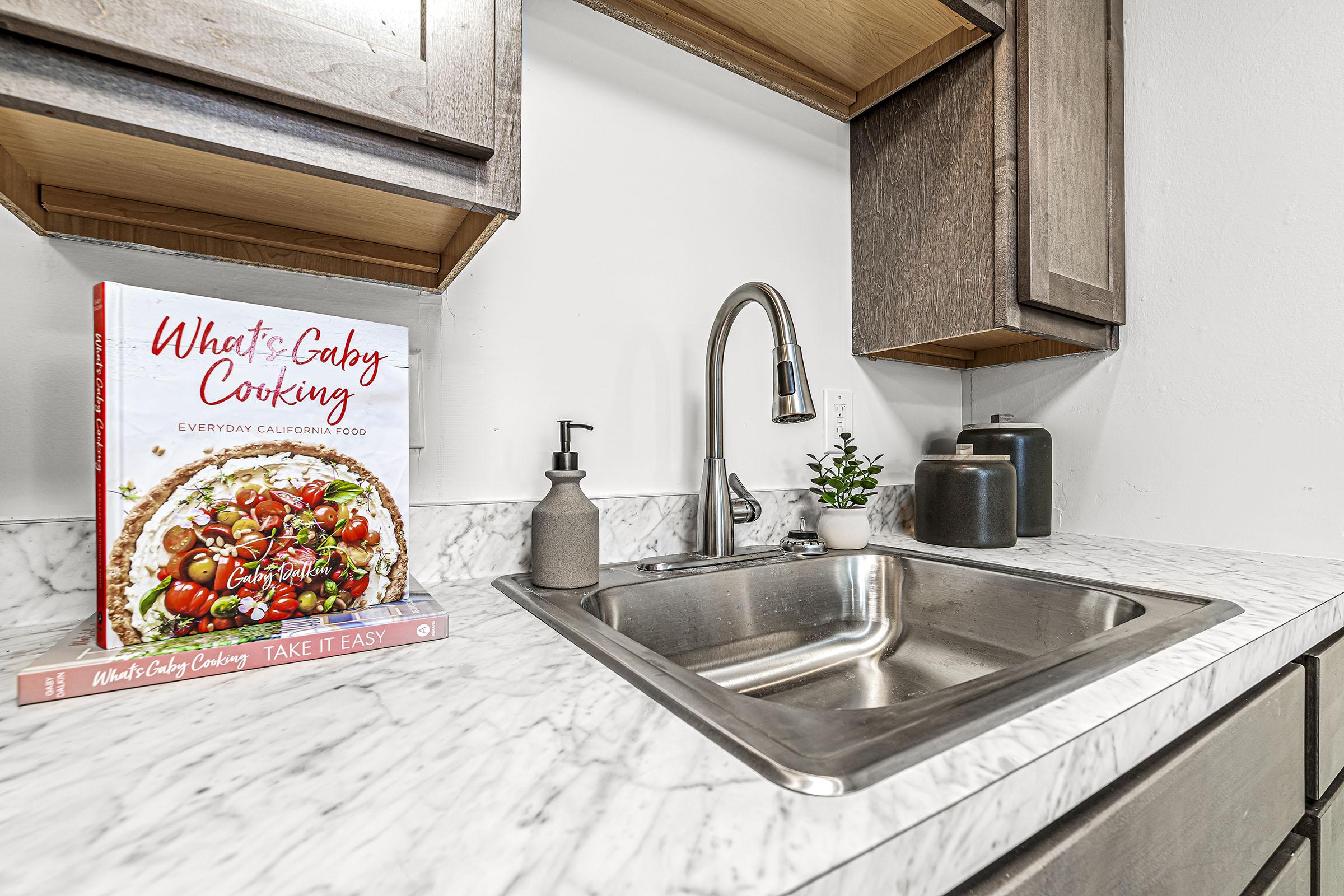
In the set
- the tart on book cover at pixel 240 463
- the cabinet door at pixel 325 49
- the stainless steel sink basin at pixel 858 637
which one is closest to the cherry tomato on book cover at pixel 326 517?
the tart on book cover at pixel 240 463

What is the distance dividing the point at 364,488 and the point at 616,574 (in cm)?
39

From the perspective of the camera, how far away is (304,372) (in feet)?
2.02

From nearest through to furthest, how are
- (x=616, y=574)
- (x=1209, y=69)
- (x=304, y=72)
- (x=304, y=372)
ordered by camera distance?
1. (x=304, y=72)
2. (x=304, y=372)
3. (x=616, y=574)
4. (x=1209, y=69)

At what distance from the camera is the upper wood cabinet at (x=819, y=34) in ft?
3.48

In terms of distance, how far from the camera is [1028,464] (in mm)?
1358

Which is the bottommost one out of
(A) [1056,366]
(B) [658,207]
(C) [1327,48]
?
(A) [1056,366]

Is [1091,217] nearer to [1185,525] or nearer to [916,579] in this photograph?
[1185,525]

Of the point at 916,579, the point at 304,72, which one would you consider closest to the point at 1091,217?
the point at 916,579

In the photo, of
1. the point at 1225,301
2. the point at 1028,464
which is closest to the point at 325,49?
the point at 1028,464

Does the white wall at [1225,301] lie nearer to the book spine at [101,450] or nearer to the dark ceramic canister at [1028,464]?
the dark ceramic canister at [1028,464]

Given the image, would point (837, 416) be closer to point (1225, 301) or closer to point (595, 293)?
point (595, 293)

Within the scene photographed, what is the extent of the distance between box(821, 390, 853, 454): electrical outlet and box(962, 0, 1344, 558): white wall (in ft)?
1.81

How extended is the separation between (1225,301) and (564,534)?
140 cm

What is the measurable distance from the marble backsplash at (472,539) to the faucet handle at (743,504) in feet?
0.26
